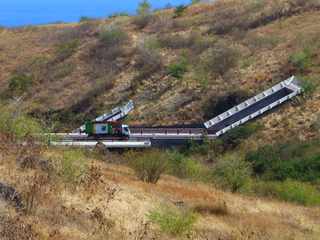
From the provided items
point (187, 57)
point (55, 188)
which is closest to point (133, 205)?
point (55, 188)

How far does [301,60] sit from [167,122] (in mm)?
11743

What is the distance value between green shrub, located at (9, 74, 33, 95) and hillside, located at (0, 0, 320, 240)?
0.54 feet

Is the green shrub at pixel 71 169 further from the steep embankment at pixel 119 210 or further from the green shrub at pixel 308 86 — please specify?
the green shrub at pixel 308 86

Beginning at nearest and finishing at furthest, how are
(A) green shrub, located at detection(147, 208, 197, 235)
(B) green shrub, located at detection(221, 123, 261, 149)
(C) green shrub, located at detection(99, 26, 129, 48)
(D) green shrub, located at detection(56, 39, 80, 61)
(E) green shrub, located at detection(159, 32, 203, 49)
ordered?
(A) green shrub, located at detection(147, 208, 197, 235)
(B) green shrub, located at detection(221, 123, 261, 149)
(E) green shrub, located at detection(159, 32, 203, 49)
(C) green shrub, located at detection(99, 26, 129, 48)
(D) green shrub, located at detection(56, 39, 80, 61)

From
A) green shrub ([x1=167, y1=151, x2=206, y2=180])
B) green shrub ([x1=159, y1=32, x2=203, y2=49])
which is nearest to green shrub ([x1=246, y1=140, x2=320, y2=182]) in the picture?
green shrub ([x1=167, y1=151, x2=206, y2=180])

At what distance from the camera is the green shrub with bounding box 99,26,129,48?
237 feet

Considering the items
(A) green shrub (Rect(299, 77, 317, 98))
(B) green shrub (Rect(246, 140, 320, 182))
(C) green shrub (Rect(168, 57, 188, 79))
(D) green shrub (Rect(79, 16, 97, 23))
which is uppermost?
(D) green shrub (Rect(79, 16, 97, 23))

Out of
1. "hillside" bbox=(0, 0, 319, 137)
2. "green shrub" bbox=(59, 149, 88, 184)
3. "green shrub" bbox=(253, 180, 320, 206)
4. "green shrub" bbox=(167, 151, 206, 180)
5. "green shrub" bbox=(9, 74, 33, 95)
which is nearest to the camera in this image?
"green shrub" bbox=(59, 149, 88, 184)

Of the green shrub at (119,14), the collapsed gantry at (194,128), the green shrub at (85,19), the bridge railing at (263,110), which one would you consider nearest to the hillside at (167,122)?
the bridge railing at (263,110)

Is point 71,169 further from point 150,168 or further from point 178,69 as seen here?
point 178,69

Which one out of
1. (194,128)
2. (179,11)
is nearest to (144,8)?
(179,11)

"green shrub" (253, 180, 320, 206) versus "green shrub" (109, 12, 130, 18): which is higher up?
"green shrub" (109, 12, 130, 18)

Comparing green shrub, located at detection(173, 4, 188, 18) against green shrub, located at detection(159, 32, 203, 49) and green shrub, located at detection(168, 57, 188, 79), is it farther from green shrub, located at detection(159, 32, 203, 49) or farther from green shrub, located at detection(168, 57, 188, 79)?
green shrub, located at detection(168, 57, 188, 79)

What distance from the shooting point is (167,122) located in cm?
5169
